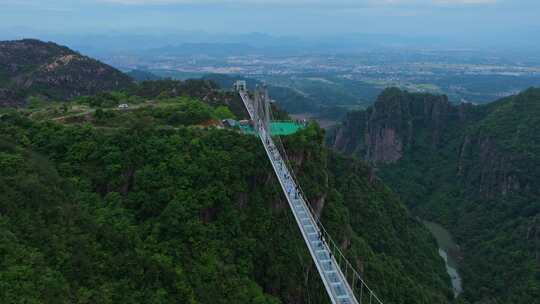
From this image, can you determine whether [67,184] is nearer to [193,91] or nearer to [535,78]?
[193,91]

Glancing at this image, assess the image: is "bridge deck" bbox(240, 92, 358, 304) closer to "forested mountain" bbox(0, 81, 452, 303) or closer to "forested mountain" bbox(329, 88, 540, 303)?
"forested mountain" bbox(0, 81, 452, 303)

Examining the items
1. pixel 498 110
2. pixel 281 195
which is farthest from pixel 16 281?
pixel 498 110

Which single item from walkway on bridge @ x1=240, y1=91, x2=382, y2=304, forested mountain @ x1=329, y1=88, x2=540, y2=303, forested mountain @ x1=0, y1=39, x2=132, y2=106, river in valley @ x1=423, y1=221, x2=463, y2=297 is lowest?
river in valley @ x1=423, y1=221, x2=463, y2=297

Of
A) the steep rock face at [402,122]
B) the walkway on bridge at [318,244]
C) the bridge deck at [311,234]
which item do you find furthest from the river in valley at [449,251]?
the bridge deck at [311,234]

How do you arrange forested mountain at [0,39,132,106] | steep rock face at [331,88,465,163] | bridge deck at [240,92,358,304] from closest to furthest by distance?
bridge deck at [240,92,358,304] < forested mountain at [0,39,132,106] < steep rock face at [331,88,465,163]

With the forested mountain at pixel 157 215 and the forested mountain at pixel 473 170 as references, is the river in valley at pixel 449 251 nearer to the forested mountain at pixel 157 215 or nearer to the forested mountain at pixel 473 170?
the forested mountain at pixel 473 170

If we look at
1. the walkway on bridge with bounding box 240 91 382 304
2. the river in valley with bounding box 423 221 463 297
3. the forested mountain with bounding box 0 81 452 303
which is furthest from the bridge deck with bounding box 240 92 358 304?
the river in valley with bounding box 423 221 463 297
